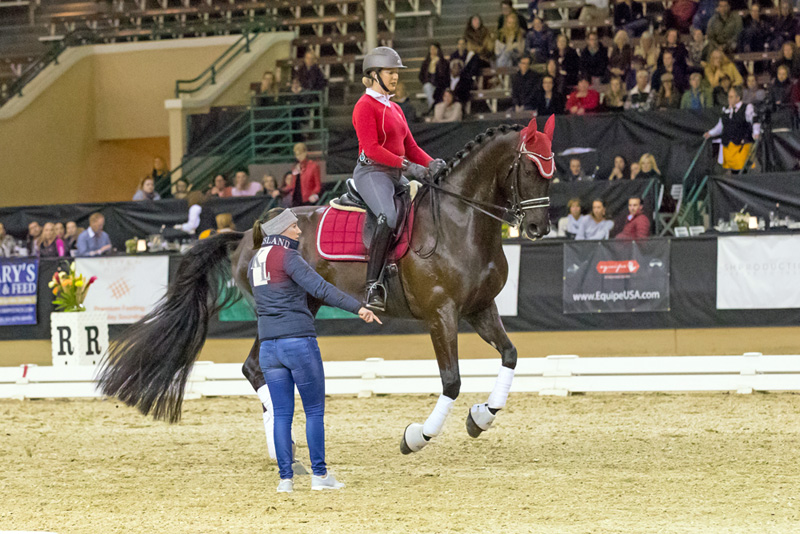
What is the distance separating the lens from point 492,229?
6.26 m

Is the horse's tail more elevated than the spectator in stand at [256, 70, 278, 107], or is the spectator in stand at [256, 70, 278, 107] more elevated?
the spectator in stand at [256, 70, 278, 107]

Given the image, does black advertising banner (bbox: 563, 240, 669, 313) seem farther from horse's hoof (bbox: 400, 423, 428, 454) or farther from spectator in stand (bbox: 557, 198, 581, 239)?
horse's hoof (bbox: 400, 423, 428, 454)

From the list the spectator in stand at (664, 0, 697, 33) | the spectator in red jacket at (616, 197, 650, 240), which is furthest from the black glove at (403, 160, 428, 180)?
the spectator in stand at (664, 0, 697, 33)

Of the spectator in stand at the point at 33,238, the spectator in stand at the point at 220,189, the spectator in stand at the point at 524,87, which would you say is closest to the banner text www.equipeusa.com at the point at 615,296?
the spectator in stand at the point at 524,87

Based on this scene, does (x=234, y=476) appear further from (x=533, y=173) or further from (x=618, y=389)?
(x=618, y=389)

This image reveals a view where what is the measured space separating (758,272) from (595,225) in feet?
6.39

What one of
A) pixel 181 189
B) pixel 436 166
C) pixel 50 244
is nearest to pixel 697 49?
pixel 181 189

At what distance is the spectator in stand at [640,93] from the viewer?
14.0 meters

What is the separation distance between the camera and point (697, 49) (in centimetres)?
1451

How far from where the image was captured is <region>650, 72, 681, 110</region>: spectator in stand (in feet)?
45.1

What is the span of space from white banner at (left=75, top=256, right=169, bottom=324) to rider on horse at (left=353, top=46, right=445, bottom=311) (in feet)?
21.1

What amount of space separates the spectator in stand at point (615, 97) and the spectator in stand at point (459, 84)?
242 centimetres

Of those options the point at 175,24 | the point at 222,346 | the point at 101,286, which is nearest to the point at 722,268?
the point at 222,346

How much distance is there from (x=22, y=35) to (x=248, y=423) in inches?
619
